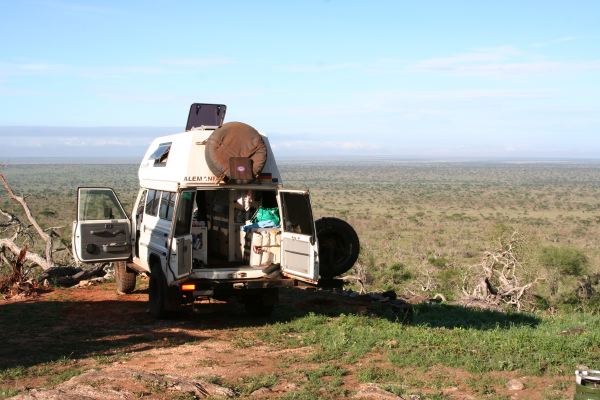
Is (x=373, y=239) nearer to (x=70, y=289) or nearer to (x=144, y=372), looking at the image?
(x=70, y=289)

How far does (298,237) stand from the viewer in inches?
410

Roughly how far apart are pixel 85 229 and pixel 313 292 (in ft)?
14.8

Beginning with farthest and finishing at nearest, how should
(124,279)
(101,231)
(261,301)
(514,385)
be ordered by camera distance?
(124,279) < (101,231) < (261,301) < (514,385)

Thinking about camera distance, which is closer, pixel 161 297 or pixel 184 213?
pixel 184 213

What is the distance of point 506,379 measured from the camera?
24.7 ft

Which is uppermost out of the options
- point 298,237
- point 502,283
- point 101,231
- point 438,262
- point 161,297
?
point 298,237

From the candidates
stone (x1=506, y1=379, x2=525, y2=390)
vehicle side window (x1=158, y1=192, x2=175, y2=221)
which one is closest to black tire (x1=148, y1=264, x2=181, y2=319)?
vehicle side window (x1=158, y1=192, x2=175, y2=221)

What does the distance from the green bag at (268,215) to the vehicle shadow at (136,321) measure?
154 cm

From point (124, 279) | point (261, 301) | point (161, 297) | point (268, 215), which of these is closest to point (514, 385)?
point (261, 301)

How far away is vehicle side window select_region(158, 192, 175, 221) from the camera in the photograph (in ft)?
35.0

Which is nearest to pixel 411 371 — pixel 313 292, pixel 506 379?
pixel 506 379

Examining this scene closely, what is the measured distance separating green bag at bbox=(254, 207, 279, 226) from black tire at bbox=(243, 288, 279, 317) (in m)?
1.07

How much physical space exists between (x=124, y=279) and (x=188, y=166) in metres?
Result: 3.96

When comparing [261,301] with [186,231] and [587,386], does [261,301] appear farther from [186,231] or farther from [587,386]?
[587,386]
